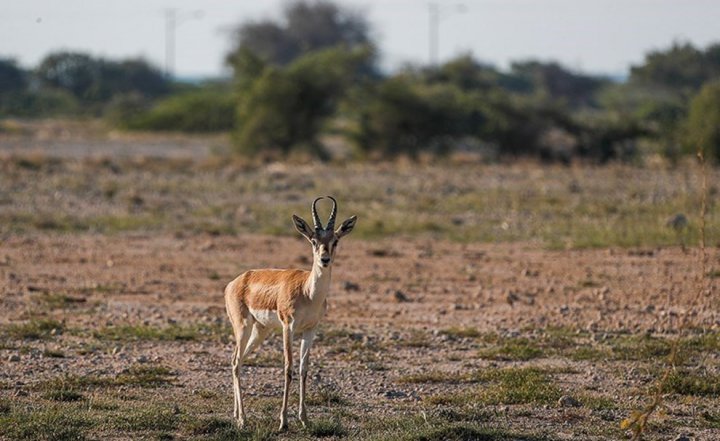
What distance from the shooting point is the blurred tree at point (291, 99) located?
120 ft

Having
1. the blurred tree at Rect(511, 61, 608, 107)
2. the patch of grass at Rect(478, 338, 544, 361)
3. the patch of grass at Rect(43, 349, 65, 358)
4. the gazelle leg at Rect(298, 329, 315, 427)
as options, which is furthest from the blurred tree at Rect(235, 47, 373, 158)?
the blurred tree at Rect(511, 61, 608, 107)

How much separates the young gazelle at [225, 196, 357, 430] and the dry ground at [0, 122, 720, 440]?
1.34 ft

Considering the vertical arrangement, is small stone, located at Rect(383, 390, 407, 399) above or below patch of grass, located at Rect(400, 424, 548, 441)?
below

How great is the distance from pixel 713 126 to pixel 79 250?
69.4ft

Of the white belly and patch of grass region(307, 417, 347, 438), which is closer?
patch of grass region(307, 417, 347, 438)

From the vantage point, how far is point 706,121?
3456 cm

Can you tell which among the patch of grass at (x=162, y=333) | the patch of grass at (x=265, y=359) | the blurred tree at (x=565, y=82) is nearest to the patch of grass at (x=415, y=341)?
the patch of grass at (x=265, y=359)

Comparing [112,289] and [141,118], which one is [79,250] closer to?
[112,289]

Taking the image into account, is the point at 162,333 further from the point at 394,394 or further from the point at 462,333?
the point at 394,394

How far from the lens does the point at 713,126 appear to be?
112ft

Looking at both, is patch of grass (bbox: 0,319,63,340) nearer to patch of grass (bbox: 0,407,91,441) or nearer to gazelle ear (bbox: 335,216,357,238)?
patch of grass (bbox: 0,407,91,441)

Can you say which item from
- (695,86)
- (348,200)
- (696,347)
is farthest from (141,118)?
(696,347)

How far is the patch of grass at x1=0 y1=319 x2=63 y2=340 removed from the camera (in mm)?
12008

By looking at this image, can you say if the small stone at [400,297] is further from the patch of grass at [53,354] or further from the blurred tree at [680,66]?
the blurred tree at [680,66]
